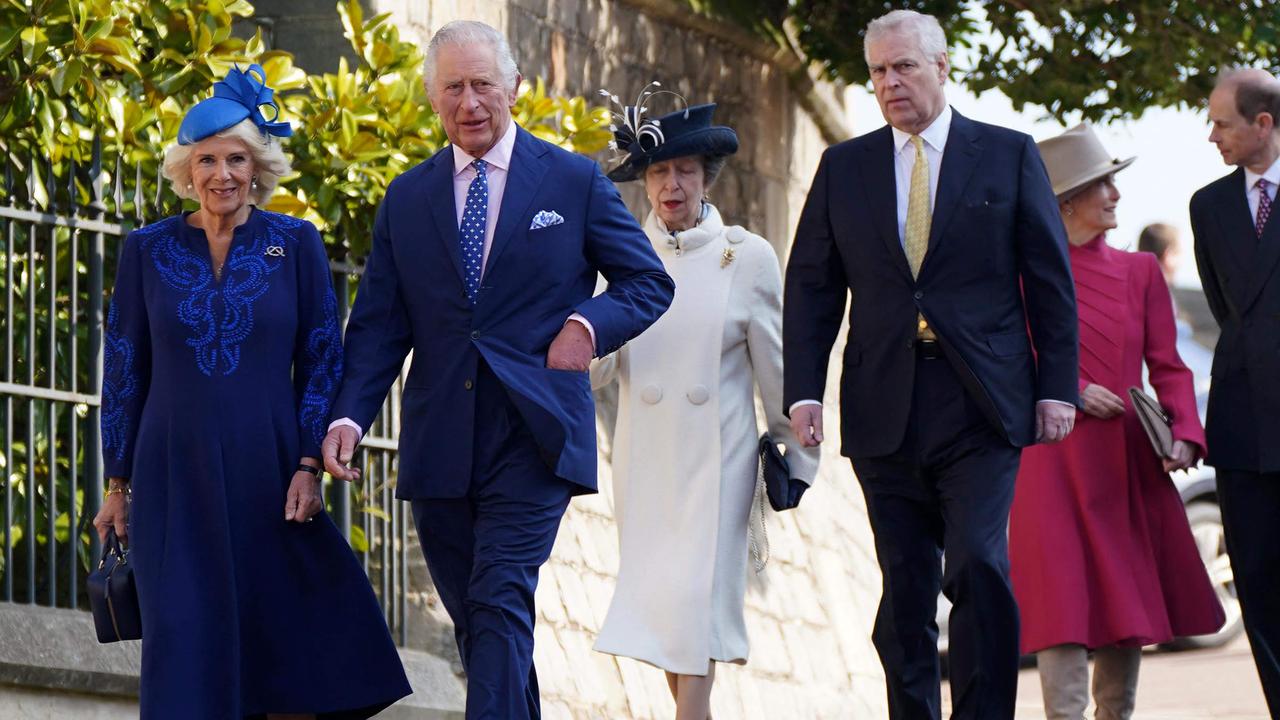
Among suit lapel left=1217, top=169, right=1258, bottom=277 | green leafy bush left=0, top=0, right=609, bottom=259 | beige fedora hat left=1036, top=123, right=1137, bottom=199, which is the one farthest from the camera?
beige fedora hat left=1036, top=123, right=1137, bottom=199

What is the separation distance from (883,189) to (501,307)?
1.26 m

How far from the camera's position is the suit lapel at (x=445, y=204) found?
5855 mm

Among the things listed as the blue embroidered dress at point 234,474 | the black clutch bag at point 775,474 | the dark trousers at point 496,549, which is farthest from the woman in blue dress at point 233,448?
the black clutch bag at point 775,474

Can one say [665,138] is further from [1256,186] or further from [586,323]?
[1256,186]

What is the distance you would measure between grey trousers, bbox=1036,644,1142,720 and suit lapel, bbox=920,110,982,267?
70.0 inches

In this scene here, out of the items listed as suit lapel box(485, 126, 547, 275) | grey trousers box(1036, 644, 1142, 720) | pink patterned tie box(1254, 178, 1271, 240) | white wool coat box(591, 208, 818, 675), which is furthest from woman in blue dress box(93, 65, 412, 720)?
pink patterned tie box(1254, 178, 1271, 240)

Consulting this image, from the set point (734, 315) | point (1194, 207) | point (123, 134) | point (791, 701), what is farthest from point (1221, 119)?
point (791, 701)

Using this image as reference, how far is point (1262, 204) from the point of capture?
23.5 ft

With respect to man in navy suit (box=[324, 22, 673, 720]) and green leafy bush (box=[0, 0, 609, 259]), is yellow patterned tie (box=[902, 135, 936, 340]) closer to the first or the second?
man in navy suit (box=[324, 22, 673, 720])

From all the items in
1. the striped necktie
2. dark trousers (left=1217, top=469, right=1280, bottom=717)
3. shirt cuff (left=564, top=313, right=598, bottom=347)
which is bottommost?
dark trousers (left=1217, top=469, right=1280, bottom=717)

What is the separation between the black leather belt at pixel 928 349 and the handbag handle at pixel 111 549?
2.18 metres

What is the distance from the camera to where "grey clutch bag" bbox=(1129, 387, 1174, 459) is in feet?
24.5

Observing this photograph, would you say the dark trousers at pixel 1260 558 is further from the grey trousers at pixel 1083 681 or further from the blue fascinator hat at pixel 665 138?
the blue fascinator hat at pixel 665 138

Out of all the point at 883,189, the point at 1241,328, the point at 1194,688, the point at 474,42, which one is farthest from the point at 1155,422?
the point at 1194,688
